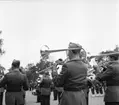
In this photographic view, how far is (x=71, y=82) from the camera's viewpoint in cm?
598

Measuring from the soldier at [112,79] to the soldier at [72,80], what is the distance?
103 centimetres

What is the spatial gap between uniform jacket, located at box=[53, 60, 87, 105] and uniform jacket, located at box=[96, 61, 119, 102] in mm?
1073

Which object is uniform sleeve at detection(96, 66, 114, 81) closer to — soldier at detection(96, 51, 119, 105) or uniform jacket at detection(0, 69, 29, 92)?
soldier at detection(96, 51, 119, 105)

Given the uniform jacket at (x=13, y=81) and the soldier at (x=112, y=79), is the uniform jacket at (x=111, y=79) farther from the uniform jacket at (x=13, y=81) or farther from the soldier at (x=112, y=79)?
the uniform jacket at (x=13, y=81)

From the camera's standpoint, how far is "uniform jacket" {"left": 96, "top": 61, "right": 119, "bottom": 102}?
7.03 meters

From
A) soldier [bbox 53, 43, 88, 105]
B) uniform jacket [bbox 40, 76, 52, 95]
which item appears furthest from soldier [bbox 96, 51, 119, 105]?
uniform jacket [bbox 40, 76, 52, 95]

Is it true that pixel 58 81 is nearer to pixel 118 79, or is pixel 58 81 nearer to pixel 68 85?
pixel 68 85

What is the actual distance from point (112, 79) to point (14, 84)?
2.57 meters

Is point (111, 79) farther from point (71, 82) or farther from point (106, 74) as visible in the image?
point (71, 82)

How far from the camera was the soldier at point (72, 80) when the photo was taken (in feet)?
19.5

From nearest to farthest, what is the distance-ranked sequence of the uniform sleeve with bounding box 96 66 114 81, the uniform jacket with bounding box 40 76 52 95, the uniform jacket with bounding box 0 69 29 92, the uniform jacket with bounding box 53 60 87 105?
the uniform jacket with bounding box 53 60 87 105
the uniform sleeve with bounding box 96 66 114 81
the uniform jacket with bounding box 0 69 29 92
the uniform jacket with bounding box 40 76 52 95

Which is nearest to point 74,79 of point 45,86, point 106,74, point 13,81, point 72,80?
point 72,80

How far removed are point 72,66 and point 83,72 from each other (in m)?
0.30

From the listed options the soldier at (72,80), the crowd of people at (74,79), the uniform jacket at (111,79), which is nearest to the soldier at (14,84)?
the crowd of people at (74,79)
